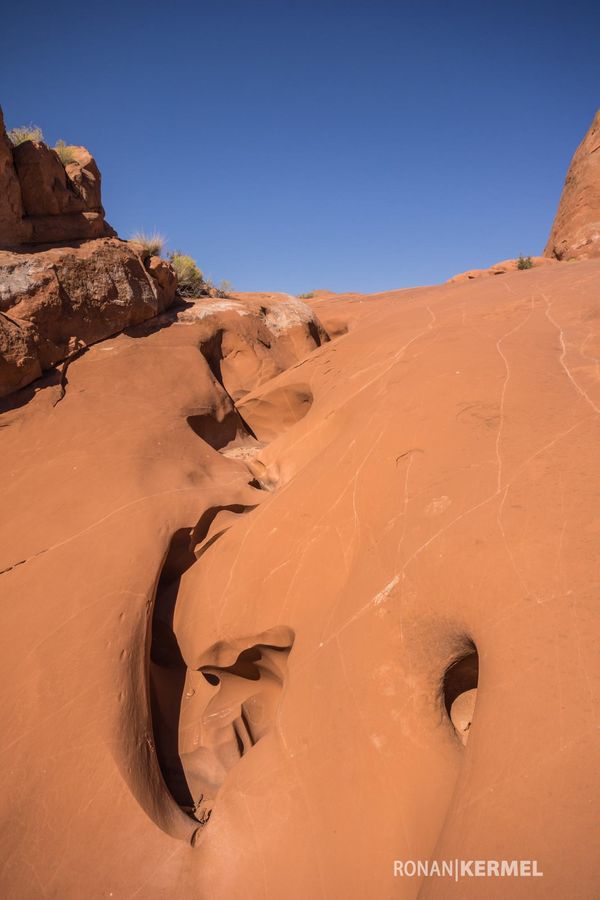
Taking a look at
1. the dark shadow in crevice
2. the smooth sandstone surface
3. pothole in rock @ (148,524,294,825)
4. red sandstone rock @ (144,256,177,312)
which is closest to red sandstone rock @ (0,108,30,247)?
red sandstone rock @ (144,256,177,312)

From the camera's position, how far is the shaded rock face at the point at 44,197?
455 centimetres

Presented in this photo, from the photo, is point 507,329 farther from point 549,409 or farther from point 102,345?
point 102,345

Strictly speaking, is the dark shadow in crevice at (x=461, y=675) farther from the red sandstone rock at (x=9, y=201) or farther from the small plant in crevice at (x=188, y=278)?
the small plant in crevice at (x=188, y=278)

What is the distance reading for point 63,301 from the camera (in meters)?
4.43

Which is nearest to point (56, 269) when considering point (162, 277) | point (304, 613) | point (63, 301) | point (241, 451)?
point (63, 301)

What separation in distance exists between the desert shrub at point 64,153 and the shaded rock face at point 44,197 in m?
0.10

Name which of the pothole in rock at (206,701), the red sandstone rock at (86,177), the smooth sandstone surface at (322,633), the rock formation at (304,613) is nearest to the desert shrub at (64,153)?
the red sandstone rock at (86,177)

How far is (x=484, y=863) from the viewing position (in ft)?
4.55

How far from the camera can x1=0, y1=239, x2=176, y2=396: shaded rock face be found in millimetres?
4008

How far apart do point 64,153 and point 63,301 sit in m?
2.63

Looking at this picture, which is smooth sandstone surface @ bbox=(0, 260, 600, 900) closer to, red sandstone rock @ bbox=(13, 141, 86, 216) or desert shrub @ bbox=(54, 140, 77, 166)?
red sandstone rock @ bbox=(13, 141, 86, 216)

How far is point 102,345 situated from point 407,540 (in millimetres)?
3876

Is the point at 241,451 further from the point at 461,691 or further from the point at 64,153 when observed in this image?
the point at 64,153

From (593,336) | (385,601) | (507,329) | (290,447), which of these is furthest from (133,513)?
(593,336)
